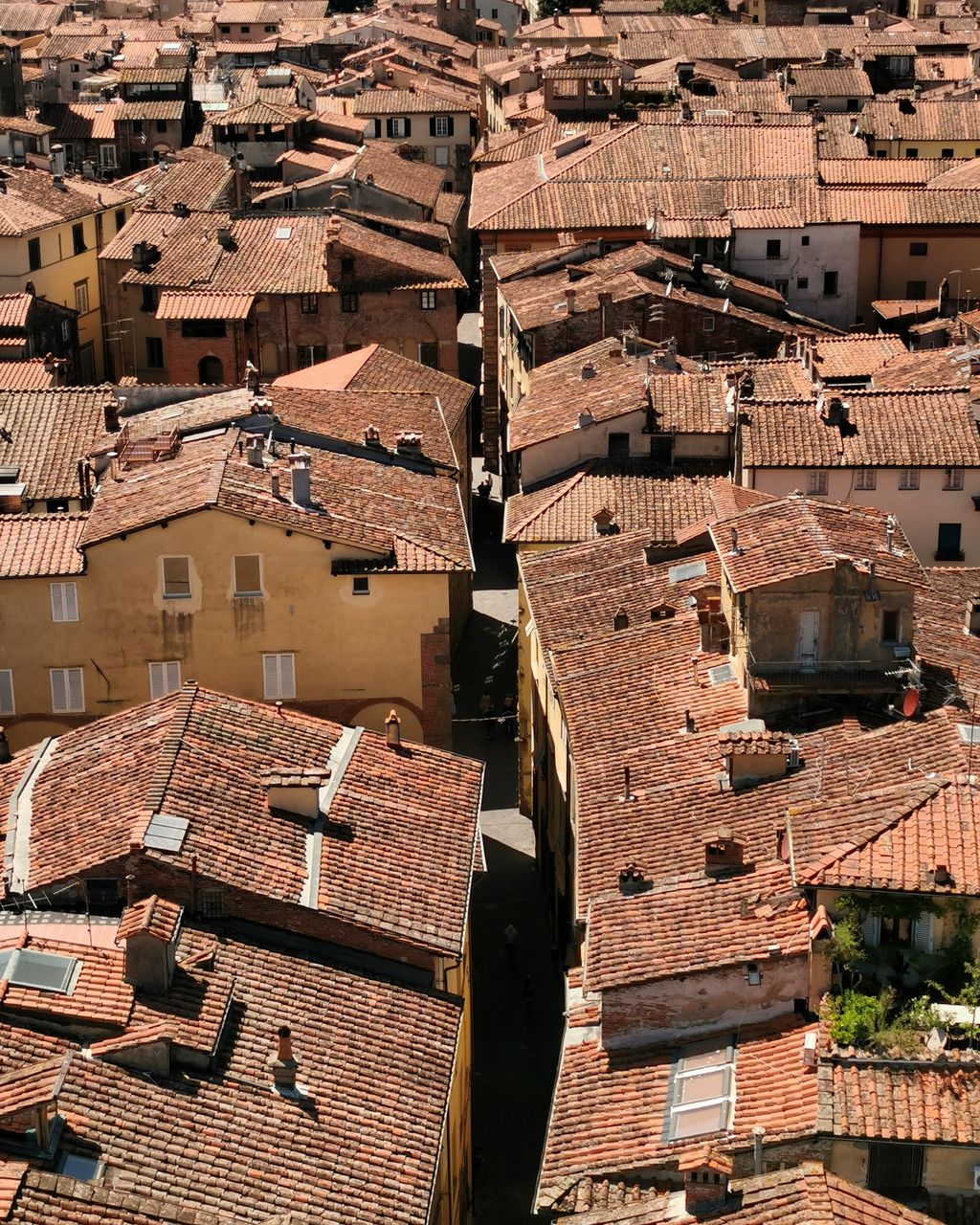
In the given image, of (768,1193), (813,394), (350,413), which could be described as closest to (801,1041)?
(768,1193)

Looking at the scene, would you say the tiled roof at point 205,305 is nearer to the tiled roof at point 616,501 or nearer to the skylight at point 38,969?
the tiled roof at point 616,501

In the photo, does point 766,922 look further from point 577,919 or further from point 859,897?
point 577,919

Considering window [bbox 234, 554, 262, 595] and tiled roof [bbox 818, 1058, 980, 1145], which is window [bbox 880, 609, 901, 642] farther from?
window [bbox 234, 554, 262, 595]

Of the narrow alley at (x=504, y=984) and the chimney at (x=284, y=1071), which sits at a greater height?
the chimney at (x=284, y=1071)

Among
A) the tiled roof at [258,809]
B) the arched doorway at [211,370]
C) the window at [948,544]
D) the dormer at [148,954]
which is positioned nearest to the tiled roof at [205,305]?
the arched doorway at [211,370]

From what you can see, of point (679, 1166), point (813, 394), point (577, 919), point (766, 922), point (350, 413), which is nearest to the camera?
point (679, 1166)

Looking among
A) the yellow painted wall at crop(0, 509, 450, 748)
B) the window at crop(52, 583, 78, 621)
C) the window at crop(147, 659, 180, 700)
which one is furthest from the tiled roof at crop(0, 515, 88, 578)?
the window at crop(147, 659, 180, 700)
